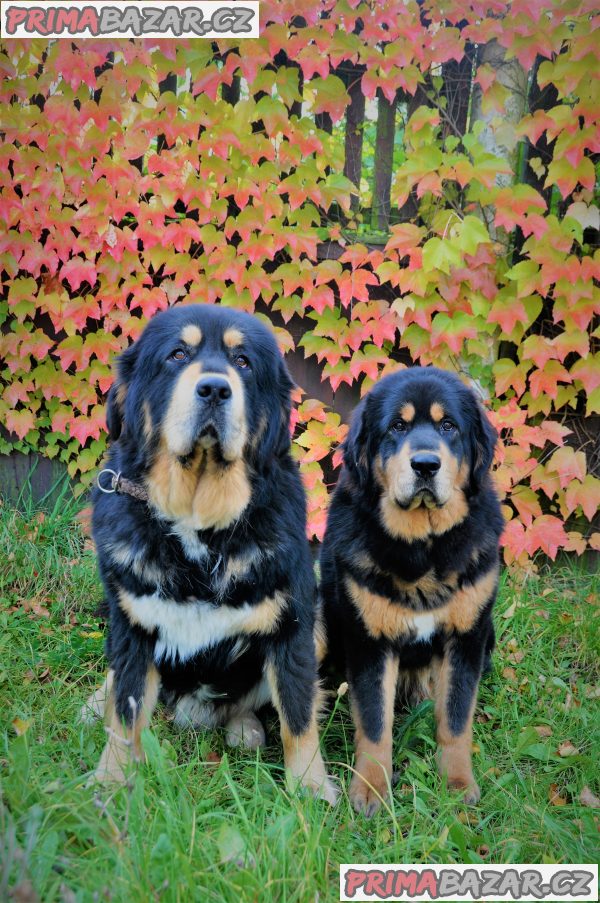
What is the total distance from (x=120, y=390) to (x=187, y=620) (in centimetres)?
76

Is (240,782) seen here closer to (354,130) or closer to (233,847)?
(233,847)

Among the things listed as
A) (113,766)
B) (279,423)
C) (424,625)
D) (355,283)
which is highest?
(355,283)

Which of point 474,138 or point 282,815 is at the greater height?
point 474,138

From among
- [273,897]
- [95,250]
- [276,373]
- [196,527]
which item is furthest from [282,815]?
[95,250]

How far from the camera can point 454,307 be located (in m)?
3.95

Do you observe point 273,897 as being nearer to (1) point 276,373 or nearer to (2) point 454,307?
(1) point 276,373

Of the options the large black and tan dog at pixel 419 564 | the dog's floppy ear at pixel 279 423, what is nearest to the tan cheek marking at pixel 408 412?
the large black and tan dog at pixel 419 564

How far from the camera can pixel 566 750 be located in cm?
267

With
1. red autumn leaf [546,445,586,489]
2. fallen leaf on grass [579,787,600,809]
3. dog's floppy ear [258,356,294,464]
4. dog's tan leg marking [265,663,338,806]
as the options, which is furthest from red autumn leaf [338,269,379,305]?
fallen leaf on grass [579,787,600,809]

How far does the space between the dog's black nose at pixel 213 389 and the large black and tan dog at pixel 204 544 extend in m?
0.11

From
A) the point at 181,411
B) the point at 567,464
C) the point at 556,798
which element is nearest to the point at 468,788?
the point at 556,798

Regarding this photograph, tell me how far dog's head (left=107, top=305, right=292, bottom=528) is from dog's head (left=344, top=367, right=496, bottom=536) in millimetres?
380

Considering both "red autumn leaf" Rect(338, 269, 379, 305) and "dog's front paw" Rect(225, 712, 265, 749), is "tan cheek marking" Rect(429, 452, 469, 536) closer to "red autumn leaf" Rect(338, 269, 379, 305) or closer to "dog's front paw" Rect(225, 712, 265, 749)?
"dog's front paw" Rect(225, 712, 265, 749)

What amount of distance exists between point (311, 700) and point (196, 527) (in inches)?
26.3
